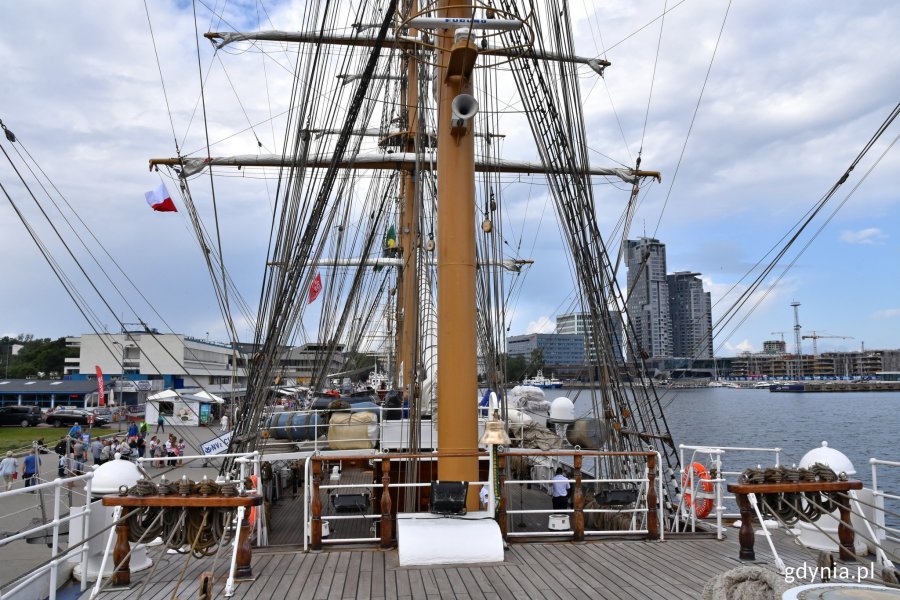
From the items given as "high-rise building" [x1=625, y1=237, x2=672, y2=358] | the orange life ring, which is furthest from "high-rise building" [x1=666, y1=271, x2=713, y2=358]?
the orange life ring

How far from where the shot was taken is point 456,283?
7805 mm

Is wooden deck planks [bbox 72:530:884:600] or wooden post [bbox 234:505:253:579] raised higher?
wooden post [bbox 234:505:253:579]

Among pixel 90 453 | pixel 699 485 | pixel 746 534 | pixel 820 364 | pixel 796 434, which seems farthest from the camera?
pixel 820 364

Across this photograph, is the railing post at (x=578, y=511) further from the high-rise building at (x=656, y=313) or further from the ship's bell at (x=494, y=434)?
the high-rise building at (x=656, y=313)

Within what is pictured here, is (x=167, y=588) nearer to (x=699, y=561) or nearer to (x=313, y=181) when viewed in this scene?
(x=699, y=561)

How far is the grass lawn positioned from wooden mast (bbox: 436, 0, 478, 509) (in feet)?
86.2

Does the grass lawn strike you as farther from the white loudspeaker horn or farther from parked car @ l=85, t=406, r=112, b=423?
the white loudspeaker horn

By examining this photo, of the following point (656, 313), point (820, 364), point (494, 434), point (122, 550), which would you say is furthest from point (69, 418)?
point (820, 364)

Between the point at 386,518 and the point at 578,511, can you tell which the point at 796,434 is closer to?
the point at 578,511

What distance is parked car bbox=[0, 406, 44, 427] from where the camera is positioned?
40.8 m

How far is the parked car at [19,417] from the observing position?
40.8 meters

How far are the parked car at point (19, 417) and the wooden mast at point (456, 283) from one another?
42.0 metres

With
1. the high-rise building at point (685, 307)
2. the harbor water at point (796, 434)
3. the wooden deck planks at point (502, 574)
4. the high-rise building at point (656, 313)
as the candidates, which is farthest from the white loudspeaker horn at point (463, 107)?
the high-rise building at point (685, 307)

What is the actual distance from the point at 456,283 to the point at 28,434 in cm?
3536
